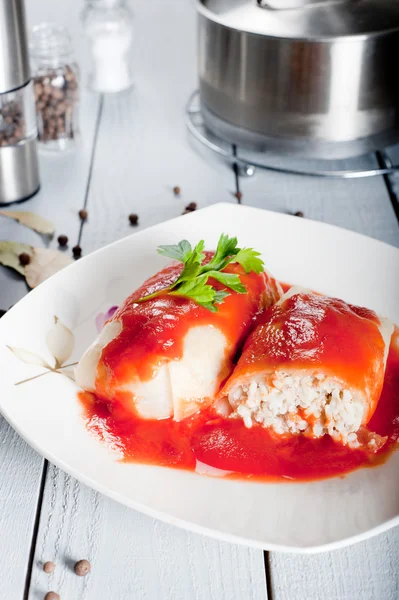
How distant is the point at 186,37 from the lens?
4.17 meters

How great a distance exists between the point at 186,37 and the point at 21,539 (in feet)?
10.7

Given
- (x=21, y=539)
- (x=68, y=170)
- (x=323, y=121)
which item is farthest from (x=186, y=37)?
(x=21, y=539)

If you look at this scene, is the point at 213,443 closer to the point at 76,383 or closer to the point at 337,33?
the point at 76,383

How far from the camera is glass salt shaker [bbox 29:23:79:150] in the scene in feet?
9.55

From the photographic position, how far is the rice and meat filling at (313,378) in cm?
157

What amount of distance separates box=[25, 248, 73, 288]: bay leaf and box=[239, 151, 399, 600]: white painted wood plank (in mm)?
738

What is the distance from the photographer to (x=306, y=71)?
8.04ft

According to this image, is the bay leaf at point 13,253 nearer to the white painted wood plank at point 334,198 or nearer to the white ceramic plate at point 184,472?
the white ceramic plate at point 184,472

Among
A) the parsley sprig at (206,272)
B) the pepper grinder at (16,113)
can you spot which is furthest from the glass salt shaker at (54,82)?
the parsley sprig at (206,272)

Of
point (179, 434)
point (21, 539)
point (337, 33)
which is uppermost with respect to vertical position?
point (337, 33)

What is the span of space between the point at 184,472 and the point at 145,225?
1.25 m

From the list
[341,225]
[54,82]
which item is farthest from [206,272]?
[54,82]

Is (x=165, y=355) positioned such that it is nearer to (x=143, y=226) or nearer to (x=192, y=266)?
(x=192, y=266)

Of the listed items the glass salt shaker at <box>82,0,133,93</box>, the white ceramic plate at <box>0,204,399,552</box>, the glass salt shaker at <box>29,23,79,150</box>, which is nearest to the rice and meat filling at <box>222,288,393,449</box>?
the white ceramic plate at <box>0,204,399,552</box>
